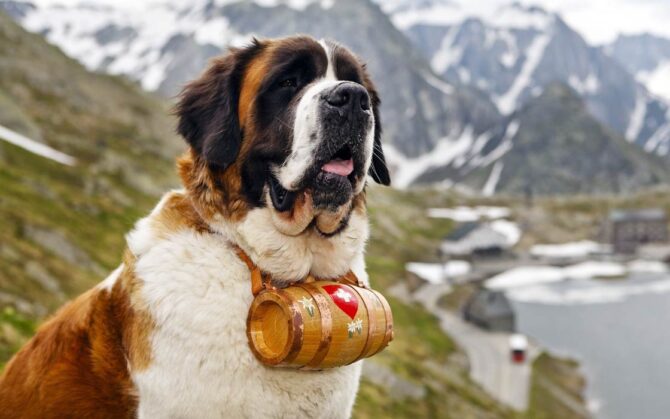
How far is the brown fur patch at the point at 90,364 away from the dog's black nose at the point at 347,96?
1991mm

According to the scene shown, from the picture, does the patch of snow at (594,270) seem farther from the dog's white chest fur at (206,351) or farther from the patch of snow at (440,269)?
the dog's white chest fur at (206,351)

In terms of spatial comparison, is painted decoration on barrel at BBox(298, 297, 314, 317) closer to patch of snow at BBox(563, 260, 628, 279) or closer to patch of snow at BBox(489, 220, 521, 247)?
patch of snow at BBox(563, 260, 628, 279)

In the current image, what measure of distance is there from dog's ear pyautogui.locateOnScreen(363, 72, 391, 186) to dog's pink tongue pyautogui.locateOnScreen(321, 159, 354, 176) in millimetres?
847

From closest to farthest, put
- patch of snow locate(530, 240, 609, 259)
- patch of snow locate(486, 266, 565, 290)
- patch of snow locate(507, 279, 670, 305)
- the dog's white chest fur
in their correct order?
the dog's white chest fur
patch of snow locate(507, 279, 670, 305)
patch of snow locate(486, 266, 565, 290)
patch of snow locate(530, 240, 609, 259)

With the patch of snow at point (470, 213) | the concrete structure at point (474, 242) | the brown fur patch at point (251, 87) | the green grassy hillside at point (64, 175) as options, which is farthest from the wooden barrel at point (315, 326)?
the patch of snow at point (470, 213)

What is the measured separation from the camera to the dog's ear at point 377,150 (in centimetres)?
571

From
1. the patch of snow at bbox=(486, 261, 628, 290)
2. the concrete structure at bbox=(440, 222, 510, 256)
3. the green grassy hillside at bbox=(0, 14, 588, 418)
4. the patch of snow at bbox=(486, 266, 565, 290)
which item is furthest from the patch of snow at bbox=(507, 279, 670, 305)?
the green grassy hillside at bbox=(0, 14, 588, 418)

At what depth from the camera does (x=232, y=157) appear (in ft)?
15.6

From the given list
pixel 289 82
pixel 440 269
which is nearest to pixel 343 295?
pixel 289 82

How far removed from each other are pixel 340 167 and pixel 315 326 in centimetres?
122

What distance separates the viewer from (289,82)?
4.96m

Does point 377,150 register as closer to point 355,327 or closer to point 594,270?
point 355,327

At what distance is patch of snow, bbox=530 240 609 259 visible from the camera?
398ft

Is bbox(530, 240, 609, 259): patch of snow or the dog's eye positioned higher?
the dog's eye
